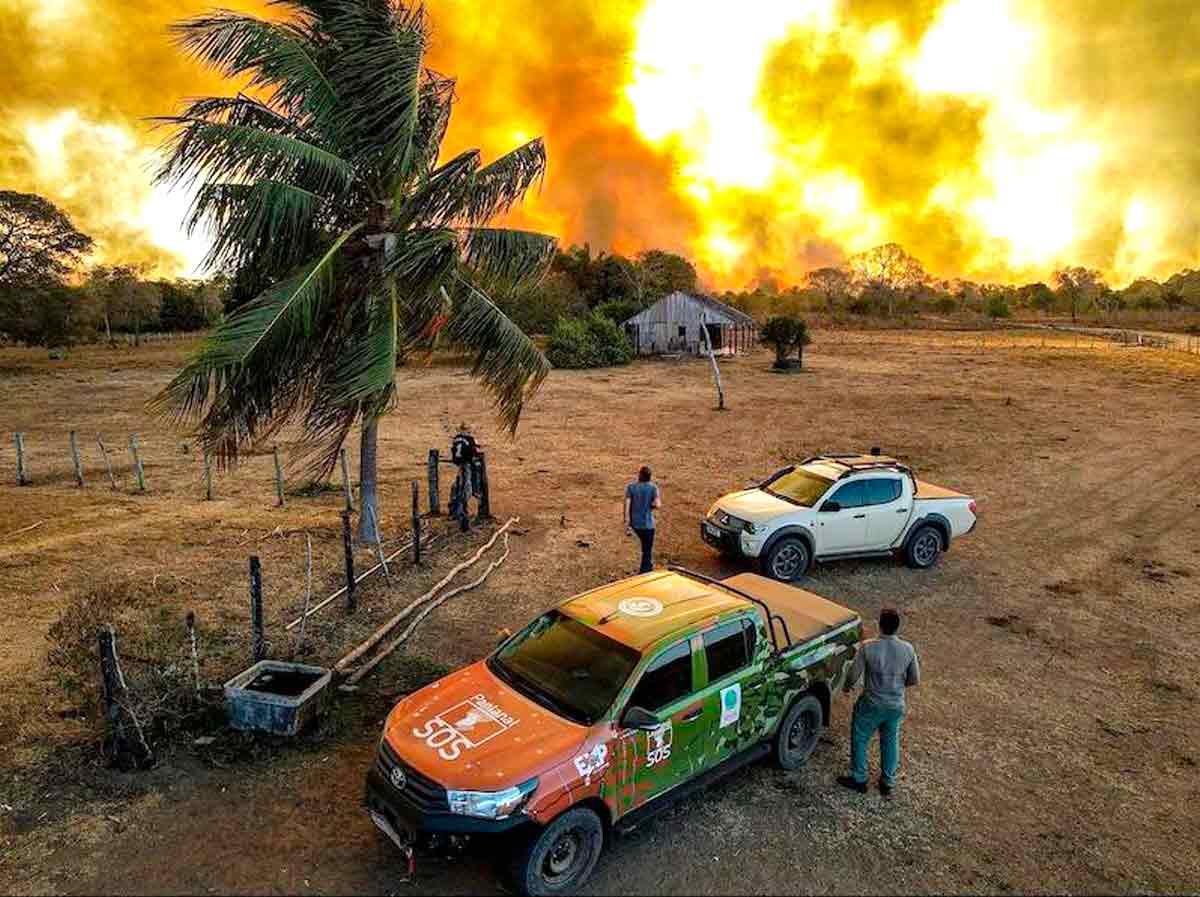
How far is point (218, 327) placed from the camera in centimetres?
959

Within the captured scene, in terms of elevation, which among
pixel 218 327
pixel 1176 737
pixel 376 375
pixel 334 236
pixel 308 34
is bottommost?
pixel 1176 737

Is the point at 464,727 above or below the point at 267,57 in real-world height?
below

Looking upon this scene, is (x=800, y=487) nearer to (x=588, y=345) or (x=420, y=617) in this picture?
(x=420, y=617)

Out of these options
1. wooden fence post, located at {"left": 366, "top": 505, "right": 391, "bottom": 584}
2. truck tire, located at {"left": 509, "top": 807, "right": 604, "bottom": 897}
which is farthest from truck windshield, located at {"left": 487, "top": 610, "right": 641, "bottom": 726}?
wooden fence post, located at {"left": 366, "top": 505, "right": 391, "bottom": 584}

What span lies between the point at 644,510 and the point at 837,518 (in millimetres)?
3208

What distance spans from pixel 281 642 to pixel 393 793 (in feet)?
15.6

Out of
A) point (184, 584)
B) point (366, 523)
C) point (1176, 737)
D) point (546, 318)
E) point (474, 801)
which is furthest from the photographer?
point (546, 318)

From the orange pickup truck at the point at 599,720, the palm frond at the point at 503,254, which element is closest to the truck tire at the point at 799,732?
the orange pickup truck at the point at 599,720

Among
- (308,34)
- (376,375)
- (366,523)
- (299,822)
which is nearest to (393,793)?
(299,822)

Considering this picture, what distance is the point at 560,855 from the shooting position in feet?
18.0

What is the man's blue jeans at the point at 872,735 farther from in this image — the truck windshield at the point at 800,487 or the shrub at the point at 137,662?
the shrub at the point at 137,662

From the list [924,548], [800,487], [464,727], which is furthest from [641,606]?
[924,548]

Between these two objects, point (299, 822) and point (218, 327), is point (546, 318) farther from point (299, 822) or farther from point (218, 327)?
point (299, 822)

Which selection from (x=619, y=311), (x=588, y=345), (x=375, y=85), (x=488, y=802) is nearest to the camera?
(x=488, y=802)
